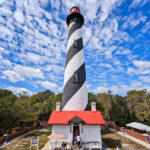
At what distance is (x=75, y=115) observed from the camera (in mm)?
11523

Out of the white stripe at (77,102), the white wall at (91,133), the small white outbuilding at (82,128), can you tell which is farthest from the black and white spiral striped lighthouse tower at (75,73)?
the white wall at (91,133)

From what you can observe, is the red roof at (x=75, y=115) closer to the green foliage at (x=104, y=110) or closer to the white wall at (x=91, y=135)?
the white wall at (x=91, y=135)

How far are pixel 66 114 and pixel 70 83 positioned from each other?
3.78 m

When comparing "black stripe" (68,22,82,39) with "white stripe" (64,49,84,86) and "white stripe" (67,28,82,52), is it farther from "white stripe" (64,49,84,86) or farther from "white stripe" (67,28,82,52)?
"white stripe" (64,49,84,86)

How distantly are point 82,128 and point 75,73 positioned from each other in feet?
21.1

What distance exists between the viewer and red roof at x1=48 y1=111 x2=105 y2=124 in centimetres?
1090

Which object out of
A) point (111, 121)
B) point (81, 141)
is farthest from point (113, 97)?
point (81, 141)

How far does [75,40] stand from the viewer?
15.5 m

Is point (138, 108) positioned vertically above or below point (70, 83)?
below

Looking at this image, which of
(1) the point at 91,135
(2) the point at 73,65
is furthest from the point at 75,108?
(2) the point at 73,65

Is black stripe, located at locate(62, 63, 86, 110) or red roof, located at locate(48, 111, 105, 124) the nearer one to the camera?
red roof, located at locate(48, 111, 105, 124)

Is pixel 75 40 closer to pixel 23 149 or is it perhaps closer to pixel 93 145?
pixel 93 145

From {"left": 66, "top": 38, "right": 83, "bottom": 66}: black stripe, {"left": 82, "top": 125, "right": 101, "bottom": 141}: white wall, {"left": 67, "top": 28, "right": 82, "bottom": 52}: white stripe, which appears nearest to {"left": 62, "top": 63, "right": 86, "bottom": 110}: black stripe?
{"left": 66, "top": 38, "right": 83, "bottom": 66}: black stripe

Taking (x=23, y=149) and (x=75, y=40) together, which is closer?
(x=23, y=149)
